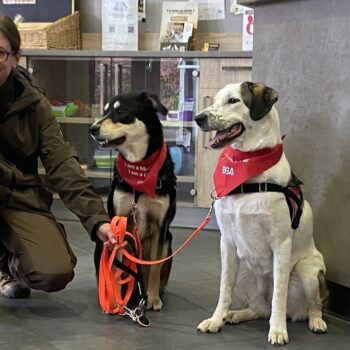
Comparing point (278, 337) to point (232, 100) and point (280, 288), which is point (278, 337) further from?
point (232, 100)

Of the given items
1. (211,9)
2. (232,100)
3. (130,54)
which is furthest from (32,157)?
(211,9)

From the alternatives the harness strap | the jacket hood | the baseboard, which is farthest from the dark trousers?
the baseboard

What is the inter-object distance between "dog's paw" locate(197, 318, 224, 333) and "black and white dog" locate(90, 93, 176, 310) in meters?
0.32

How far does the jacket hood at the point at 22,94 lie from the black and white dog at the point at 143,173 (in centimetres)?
29

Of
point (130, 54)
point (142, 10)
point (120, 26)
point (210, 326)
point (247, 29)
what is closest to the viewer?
point (210, 326)

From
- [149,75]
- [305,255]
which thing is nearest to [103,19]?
[149,75]

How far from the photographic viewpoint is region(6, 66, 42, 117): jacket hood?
269 centimetres

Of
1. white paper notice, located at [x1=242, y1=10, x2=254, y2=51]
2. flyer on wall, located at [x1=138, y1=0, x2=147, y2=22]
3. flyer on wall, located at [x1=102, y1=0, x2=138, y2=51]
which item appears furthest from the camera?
flyer on wall, located at [x1=138, y1=0, x2=147, y2=22]

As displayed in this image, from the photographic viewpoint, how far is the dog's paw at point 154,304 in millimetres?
2730

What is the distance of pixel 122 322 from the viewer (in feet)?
8.36

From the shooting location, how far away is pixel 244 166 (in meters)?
2.37

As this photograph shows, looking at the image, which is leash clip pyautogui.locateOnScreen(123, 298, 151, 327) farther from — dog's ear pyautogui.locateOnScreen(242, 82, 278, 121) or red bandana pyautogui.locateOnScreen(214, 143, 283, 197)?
dog's ear pyautogui.locateOnScreen(242, 82, 278, 121)

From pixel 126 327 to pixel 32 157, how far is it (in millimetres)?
866

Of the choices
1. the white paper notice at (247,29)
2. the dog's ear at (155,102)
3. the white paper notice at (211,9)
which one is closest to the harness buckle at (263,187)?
the dog's ear at (155,102)
